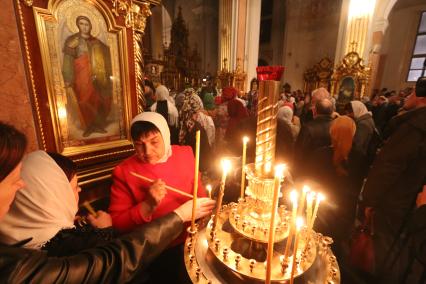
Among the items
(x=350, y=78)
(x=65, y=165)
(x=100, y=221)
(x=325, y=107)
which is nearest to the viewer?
(x=65, y=165)

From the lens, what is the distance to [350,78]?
393 inches

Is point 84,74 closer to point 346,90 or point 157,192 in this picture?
point 157,192

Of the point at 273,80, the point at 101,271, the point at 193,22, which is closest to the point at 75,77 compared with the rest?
the point at 101,271

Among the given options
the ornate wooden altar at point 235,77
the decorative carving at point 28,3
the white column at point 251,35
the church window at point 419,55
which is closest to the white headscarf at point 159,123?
the decorative carving at point 28,3

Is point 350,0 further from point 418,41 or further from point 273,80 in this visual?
point 273,80

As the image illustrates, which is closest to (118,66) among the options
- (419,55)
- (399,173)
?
(399,173)

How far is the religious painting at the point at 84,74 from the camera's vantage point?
171 centimetres

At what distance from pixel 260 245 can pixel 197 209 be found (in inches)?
15.5

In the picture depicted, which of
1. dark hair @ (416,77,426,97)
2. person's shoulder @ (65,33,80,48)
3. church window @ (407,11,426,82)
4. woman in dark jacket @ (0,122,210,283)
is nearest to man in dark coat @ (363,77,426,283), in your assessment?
dark hair @ (416,77,426,97)

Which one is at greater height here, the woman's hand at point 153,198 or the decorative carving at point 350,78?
the decorative carving at point 350,78

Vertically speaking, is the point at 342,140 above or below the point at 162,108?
below

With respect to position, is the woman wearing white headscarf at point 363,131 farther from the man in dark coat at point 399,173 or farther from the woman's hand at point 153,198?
the woman's hand at point 153,198

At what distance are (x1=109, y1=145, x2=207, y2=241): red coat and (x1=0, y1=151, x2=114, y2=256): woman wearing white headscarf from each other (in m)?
0.35

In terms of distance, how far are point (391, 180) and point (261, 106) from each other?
1744mm
